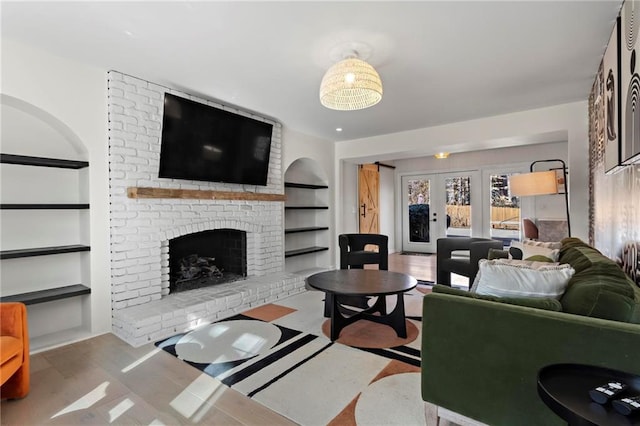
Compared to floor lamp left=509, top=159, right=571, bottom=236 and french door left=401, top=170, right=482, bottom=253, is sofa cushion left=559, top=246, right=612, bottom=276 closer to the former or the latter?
floor lamp left=509, top=159, right=571, bottom=236

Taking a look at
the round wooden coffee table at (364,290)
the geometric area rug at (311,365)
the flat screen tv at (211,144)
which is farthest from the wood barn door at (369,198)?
the round wooden coffee table at (364,290)

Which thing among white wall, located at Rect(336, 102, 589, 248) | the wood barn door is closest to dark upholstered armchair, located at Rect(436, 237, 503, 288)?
white wall, located at Rect(336, 102, 589, 248)

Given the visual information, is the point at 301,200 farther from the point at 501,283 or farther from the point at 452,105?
the point at 501,283

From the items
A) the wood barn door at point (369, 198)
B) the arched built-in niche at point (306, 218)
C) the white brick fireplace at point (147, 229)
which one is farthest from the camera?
the wood barn door at point (369, 198)

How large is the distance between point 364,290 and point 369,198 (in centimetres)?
466

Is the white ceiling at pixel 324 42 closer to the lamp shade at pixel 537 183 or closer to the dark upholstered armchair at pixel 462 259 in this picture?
the lamp shade at pixel 537 183

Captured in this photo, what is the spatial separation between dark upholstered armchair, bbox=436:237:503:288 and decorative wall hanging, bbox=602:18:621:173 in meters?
1.55

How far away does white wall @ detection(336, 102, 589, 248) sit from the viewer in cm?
388

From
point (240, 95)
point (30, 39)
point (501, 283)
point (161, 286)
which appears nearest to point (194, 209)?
point (161, 286)

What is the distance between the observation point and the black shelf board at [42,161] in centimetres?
252

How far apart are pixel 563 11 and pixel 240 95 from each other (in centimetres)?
292

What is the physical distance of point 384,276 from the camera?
324 cm

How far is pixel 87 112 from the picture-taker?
9.54 ft

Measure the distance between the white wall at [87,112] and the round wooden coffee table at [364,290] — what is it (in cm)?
194
